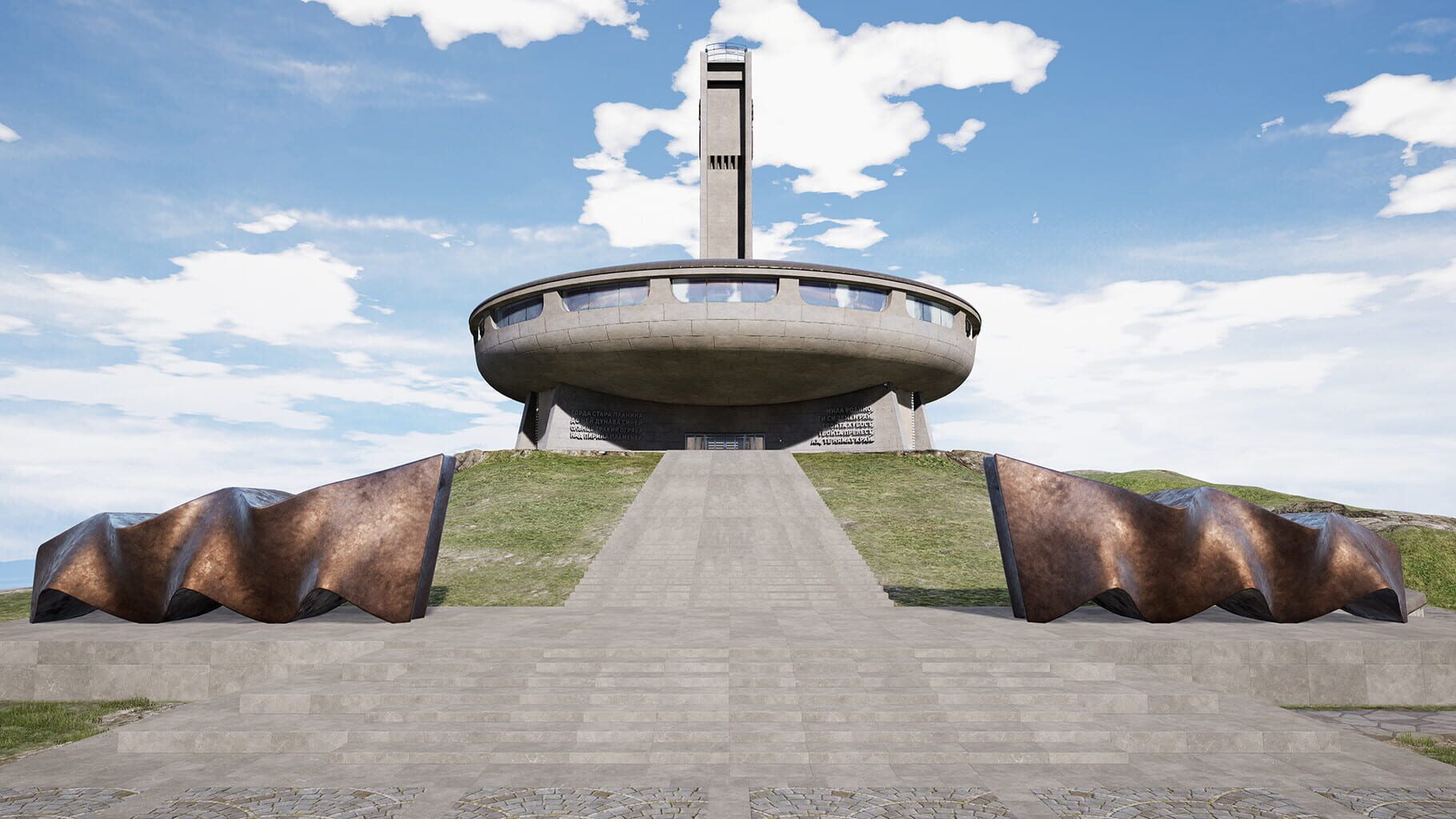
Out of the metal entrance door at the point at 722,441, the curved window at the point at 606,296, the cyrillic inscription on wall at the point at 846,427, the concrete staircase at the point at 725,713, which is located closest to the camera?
the concrete staircase at the point at 725,713

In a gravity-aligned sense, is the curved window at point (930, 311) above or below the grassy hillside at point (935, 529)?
above

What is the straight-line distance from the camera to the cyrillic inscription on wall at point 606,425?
3916cm

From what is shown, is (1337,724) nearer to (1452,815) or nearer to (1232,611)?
(1452,815)

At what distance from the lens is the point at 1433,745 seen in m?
8.77

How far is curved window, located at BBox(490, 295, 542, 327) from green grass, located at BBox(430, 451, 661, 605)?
770cm

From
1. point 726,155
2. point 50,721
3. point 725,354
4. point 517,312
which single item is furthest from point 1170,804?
point 726,155

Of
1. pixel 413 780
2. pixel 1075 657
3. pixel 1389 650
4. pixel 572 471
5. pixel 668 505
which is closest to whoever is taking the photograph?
pixel 413 780

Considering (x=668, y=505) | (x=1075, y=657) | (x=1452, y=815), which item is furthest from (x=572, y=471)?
(x=1452, y=815)

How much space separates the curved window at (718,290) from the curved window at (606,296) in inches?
64.1

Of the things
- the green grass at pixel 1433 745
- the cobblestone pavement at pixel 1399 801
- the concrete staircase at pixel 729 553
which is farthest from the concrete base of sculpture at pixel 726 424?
the cobblestone pavement at pixel 1399 801

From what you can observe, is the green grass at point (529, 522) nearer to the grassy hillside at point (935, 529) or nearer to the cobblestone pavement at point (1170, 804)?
the grassy hillside at point (935, 529)

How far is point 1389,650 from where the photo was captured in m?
10.8

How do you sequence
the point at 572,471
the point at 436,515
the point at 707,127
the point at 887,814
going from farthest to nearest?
the point at 707,127, the point at 572,471, the point at 436,515, the point at 887,814

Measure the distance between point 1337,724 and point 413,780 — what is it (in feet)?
33.0
